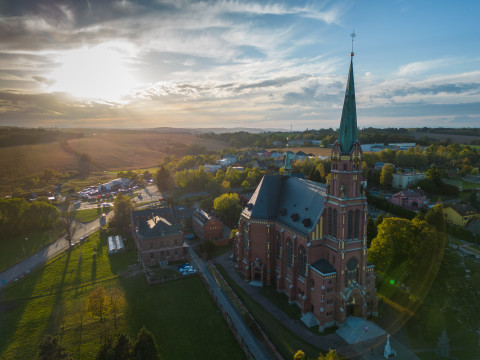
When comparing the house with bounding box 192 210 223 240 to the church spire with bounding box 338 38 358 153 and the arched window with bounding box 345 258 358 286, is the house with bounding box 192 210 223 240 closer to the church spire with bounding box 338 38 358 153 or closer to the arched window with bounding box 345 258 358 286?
the arched window with bounding box 345 258 358 286

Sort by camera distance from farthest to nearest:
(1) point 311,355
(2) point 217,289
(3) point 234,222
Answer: (3) point 234,222, (2) point 217,289, (1) point 311,355

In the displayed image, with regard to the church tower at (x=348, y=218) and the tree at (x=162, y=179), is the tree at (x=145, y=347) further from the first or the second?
the tree at (x=162, y=179)

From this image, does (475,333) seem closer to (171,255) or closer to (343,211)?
(343,211)

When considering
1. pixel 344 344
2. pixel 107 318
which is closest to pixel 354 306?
pixel 344 344

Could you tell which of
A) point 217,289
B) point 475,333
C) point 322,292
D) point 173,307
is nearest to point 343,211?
point 322,292

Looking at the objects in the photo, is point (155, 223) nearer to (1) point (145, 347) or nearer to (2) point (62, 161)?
(1) point (145, 347)

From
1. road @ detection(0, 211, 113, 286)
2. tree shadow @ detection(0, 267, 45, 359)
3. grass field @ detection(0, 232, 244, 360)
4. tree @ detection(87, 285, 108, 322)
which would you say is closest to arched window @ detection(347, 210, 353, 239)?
grass field @ detection(0, 232, 244, 360)
